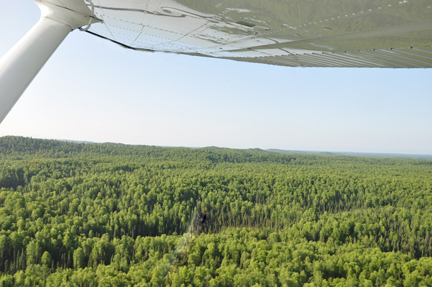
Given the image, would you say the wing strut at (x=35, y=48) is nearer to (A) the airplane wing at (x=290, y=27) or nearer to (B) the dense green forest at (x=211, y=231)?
(A) the airplane wing at (x=290, y=27)

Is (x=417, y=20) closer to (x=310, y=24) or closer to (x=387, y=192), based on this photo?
(x=310, y=24)

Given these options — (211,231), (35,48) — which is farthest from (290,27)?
(211,231)

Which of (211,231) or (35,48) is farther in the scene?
(211,231)

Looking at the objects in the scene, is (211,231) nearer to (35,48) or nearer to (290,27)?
(290,27)

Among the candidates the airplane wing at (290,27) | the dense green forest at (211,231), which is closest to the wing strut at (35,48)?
the airplane wing at (290,27)

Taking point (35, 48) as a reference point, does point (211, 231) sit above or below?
below

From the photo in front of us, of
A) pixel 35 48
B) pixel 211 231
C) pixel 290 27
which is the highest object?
pixel 290 27

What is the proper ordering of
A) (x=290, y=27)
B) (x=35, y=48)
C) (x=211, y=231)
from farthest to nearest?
(x=211, y=231) < (x=290, y=27) < (x=35, y=48)
